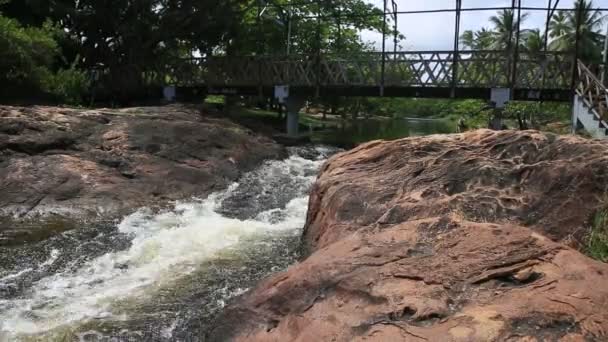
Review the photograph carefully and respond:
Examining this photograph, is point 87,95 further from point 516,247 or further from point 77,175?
point 516,247

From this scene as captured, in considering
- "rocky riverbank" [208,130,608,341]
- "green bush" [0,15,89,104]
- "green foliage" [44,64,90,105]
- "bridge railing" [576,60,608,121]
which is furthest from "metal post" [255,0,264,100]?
"rocky riverbank" [208,130,608,341]

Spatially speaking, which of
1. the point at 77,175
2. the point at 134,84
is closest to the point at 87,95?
the point at 134,84

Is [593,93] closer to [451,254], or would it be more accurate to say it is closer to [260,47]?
[451,254]

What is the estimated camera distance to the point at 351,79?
73.8 feet

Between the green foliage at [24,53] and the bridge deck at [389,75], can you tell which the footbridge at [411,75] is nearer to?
the bridge deck at [389,75]

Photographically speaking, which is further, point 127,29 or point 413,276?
point 127,29

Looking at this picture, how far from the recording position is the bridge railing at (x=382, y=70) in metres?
19.4

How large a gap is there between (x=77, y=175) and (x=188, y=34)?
15.7 meters

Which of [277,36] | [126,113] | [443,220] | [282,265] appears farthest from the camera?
[277,36]

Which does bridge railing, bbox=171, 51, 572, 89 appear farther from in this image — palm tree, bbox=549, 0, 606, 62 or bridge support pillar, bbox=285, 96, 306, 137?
palm tree, bbox=549, 0, 606, 62

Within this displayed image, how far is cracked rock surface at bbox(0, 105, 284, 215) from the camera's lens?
10.2m

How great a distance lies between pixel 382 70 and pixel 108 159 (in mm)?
12157

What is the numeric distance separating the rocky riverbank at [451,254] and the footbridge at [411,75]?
10.4m

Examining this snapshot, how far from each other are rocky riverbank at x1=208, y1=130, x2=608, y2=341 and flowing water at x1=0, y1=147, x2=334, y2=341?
104 cm
